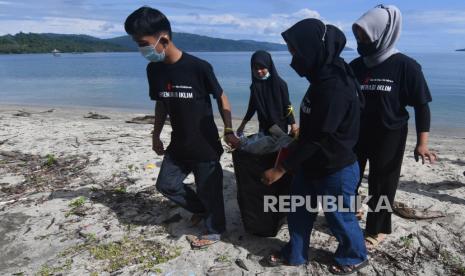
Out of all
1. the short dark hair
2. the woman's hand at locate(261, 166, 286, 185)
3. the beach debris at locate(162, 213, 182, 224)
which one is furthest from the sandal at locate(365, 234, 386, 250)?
the short dark hair

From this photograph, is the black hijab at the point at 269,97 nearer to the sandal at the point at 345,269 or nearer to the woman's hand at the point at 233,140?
the woman's hand at the point at 233,140

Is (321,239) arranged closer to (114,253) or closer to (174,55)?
(114,253)

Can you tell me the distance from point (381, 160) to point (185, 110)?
1620mm

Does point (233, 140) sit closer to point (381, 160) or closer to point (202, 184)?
point (202, 184)

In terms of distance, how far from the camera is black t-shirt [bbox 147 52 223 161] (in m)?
3.42

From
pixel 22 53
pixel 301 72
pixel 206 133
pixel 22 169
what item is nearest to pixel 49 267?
pixel 206 133

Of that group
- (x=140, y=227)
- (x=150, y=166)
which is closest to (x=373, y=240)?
(x=140, y=227)

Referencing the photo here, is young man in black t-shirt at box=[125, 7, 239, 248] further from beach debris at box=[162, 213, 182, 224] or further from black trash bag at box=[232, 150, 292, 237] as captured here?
beach debris at box=[162, 213, 182, 224]

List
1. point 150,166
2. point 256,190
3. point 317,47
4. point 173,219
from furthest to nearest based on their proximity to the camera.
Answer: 1. point 150,166
2. point 173,219
3. point 256,190
4. point 317,47

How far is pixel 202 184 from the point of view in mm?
3646

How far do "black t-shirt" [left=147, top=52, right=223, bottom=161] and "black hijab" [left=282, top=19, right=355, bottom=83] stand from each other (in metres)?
0.98

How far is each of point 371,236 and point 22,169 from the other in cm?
484

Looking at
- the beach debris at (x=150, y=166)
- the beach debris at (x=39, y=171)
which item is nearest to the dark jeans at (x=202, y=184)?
the beach debris at (x=150, y=166)

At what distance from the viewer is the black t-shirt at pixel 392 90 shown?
10.2ft
